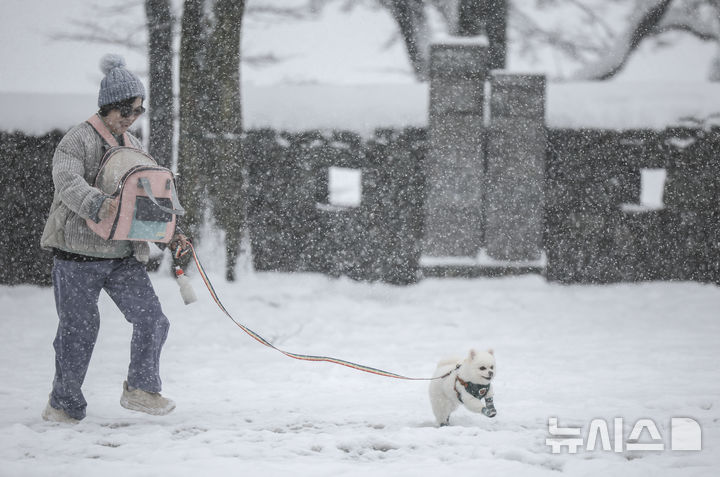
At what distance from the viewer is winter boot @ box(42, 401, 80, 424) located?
4327 millimetres

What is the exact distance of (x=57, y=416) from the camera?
4.33 metres

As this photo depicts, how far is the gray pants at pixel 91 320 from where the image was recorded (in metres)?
4.23

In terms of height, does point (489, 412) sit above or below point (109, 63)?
below

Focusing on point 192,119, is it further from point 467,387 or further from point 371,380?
point 467,387

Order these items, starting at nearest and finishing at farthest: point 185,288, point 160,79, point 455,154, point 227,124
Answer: point 185,288
point 227,124
point 455,154
point 160,79

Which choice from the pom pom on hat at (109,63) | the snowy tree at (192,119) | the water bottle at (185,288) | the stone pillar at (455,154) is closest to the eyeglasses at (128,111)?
the pom pom on hat at (109,63)

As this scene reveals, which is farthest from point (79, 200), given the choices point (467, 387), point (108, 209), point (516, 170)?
point (516, 170)

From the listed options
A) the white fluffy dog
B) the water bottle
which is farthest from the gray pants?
the white fluffy dog

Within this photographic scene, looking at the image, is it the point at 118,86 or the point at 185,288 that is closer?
the point at 118,86

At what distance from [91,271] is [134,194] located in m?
0.55

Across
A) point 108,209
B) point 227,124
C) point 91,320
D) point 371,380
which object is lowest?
point 371,380

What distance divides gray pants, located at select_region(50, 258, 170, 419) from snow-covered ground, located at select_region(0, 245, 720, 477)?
0.26 m

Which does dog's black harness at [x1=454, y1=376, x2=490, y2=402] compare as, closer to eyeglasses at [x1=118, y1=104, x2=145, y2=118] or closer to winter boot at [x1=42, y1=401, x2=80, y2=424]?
winter boot at [x1=42, y1=401, x2=80, y2=424]

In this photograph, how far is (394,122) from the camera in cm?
981
